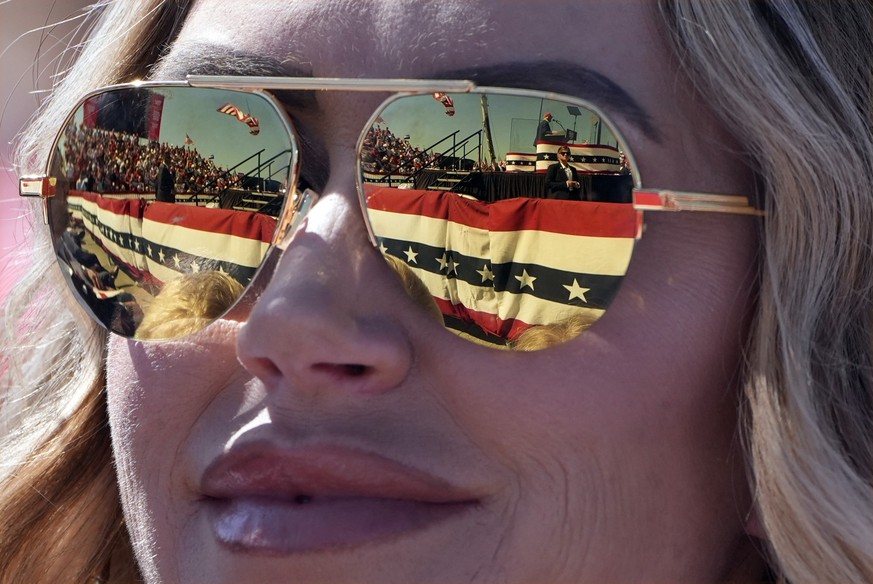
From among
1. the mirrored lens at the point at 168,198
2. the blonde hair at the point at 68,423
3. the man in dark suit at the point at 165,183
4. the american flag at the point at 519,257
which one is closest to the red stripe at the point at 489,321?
the american flag at the point at 519,257

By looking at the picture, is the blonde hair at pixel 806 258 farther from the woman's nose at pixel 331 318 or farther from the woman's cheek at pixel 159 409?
the woman's cheek at pixel 159 409

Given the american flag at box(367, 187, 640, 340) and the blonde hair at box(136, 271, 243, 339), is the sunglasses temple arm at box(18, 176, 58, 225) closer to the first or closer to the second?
the blonde hair at box(136, 271, 243, 339)

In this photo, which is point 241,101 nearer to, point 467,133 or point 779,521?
point 467,133

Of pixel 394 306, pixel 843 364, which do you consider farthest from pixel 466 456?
pixel 843 364

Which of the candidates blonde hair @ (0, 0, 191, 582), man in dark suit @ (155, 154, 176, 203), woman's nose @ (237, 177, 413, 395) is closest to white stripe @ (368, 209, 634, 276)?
woman's nose @ (237, 177, 413, 395)

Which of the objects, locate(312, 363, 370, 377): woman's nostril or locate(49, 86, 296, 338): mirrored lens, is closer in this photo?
locate(312, 363, 370, 377): woman's nostril

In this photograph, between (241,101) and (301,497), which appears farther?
(241,101)
